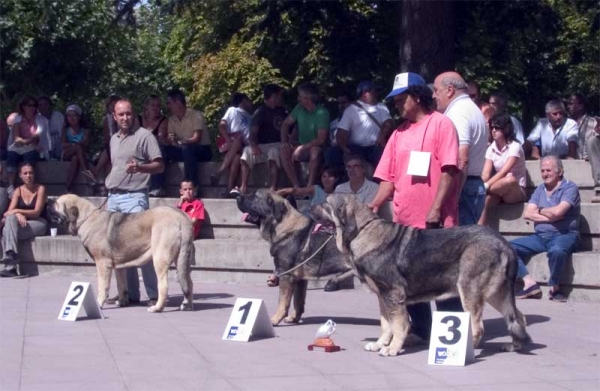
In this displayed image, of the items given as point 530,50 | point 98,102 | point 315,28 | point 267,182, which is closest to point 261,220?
point 267,182

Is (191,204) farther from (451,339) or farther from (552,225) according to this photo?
(451,339)

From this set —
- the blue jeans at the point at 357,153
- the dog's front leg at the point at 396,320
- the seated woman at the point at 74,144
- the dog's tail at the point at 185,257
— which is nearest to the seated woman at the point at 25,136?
the seated woman at the point at 74,144

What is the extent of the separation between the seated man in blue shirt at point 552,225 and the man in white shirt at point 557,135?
279cm

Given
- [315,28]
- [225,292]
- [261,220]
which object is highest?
[315,28]

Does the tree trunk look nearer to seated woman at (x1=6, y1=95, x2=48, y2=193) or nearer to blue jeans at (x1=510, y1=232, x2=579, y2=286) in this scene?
blue jeans at (x1=510, y1=232, x2=579, y2=286)

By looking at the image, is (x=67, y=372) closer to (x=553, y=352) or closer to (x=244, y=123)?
(x=553, y=352)

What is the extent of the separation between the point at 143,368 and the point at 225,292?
185 inches

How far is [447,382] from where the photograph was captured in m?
7.47

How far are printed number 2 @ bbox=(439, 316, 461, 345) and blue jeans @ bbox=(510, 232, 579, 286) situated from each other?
338cm

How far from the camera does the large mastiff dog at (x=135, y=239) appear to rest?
424 inches

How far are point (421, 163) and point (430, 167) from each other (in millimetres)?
83

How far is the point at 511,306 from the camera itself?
330 inches

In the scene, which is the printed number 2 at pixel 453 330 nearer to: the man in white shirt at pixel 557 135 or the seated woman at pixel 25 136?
the man in white shirt at pixel 557 135

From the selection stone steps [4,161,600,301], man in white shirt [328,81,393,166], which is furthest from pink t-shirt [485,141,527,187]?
man in white shirt [328,81,393,166]
